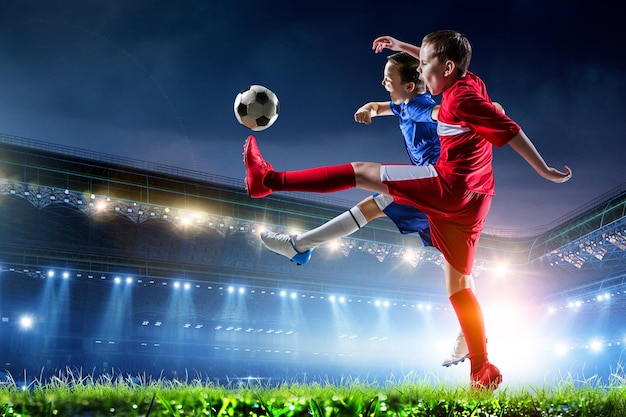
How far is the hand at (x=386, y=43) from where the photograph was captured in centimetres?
355

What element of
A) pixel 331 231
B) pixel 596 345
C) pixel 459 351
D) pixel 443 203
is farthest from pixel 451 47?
pixel 596 345

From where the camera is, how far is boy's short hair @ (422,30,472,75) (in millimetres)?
3248

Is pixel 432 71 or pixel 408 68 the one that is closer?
pixel 432 71

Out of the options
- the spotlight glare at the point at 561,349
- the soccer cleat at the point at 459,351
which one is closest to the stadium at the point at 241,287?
the spotlight glare at the point at 561,349

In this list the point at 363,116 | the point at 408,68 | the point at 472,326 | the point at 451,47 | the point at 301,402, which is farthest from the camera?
the point at 363,116

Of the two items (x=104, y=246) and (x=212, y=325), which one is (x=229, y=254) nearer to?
(x=212, y=325)

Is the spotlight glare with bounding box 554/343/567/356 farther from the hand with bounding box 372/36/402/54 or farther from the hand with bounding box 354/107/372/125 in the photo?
the hand with bounding box 372/36/402/54

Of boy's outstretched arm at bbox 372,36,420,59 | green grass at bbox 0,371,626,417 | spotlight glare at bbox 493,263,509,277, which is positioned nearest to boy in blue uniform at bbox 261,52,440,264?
boy's outstretched arm at bbox 372,36,420,59

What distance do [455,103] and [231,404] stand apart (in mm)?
2061

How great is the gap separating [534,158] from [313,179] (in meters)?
1.28

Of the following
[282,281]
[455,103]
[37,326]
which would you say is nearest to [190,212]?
[282,281]

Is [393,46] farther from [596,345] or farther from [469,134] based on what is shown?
[596,345]

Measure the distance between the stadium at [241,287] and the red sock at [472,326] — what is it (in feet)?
38.2

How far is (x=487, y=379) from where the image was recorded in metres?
3.30
